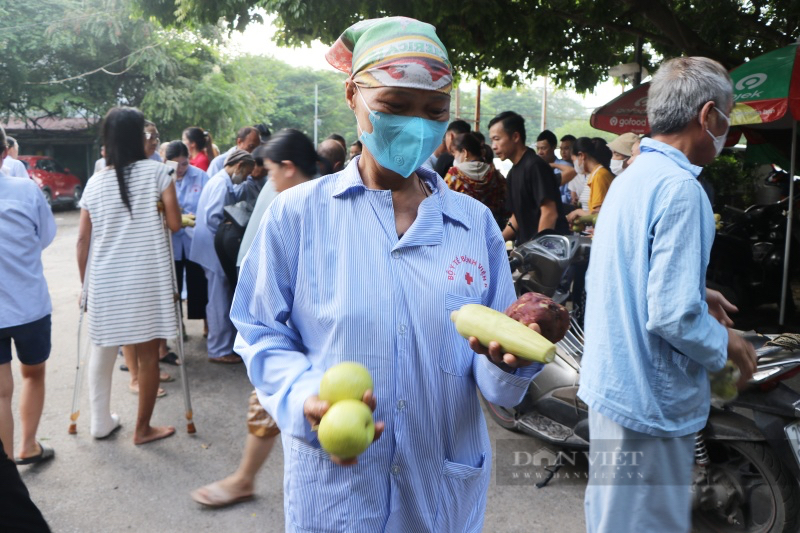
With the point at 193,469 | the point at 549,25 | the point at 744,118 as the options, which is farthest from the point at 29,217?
the point at 549,25

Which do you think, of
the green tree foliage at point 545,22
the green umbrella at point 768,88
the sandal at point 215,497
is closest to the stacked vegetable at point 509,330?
the sandal at point 215,497

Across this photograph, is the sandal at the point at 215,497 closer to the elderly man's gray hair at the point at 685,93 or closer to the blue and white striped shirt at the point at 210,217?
the blue and white striped shirt at the point at 210,217

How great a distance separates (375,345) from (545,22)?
9301 millimetres

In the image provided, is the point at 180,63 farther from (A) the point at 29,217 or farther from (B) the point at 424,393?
(B) the point at 424,393

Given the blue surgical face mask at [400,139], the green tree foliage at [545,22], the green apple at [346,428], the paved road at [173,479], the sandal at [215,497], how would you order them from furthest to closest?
the green tree foliage at [545,22] → the sandal at [215,497] → the paved road at [173,479] → the blue surgical face mask at [400,139] → the green apple at [346,428]

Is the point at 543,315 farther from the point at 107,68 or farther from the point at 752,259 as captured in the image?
the point at 107,68

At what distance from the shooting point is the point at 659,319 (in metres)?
2.18

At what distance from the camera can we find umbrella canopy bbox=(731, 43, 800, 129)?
609 cm

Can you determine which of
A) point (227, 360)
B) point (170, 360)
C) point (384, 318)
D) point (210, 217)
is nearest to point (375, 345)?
point (384, 318)

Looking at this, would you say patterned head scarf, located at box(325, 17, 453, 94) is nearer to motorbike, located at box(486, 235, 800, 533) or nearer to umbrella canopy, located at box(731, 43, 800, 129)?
motorbike, located at box(486, 235, 800, 533)

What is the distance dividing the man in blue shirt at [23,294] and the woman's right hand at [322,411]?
3136mm

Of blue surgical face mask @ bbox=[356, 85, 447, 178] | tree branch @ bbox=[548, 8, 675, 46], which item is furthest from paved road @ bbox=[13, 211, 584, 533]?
tree branch @ bbox=[548, 8, 675, 46]

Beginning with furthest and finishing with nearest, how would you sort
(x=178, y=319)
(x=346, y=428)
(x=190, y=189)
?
1. (x=190, y=189)
2. (x=178, y=319)
3. (x=346, y=428)

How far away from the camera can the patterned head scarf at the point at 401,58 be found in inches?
66.7
